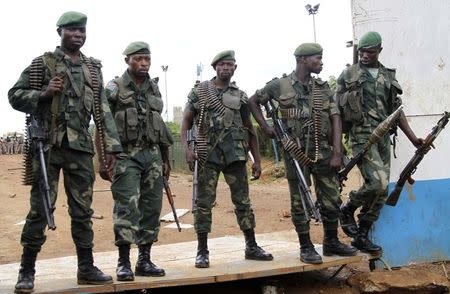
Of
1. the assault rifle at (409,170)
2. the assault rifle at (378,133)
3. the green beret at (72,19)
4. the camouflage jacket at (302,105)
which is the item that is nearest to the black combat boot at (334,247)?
the assault rifle at (378,133)

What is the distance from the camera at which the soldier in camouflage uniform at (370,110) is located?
6.11 metres

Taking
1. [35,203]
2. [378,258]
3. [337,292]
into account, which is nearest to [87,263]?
[35,203]

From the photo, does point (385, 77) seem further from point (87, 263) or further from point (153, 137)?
point (87, 263)

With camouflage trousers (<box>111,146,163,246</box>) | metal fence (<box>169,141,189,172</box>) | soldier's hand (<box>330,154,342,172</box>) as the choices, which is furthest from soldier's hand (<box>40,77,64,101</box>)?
metal fence (<box>169,141,189,172</box>)

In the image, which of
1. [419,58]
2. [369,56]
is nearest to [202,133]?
[369,56]

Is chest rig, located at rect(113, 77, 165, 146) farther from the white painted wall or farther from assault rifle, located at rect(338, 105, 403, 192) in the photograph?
the white painted wall

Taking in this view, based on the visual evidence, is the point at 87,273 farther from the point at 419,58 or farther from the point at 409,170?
the point at 419,58

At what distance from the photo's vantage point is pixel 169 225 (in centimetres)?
1173

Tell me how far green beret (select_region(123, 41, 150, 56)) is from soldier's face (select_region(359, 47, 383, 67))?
2.28m

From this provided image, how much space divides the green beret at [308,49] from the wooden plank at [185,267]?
2.00 meters

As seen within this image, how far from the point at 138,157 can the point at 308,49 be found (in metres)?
1.96

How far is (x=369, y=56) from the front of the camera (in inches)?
243

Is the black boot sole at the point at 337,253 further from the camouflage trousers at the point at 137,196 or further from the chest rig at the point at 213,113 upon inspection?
the camouflage trousers at the point at 137,196

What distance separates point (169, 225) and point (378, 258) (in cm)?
602
